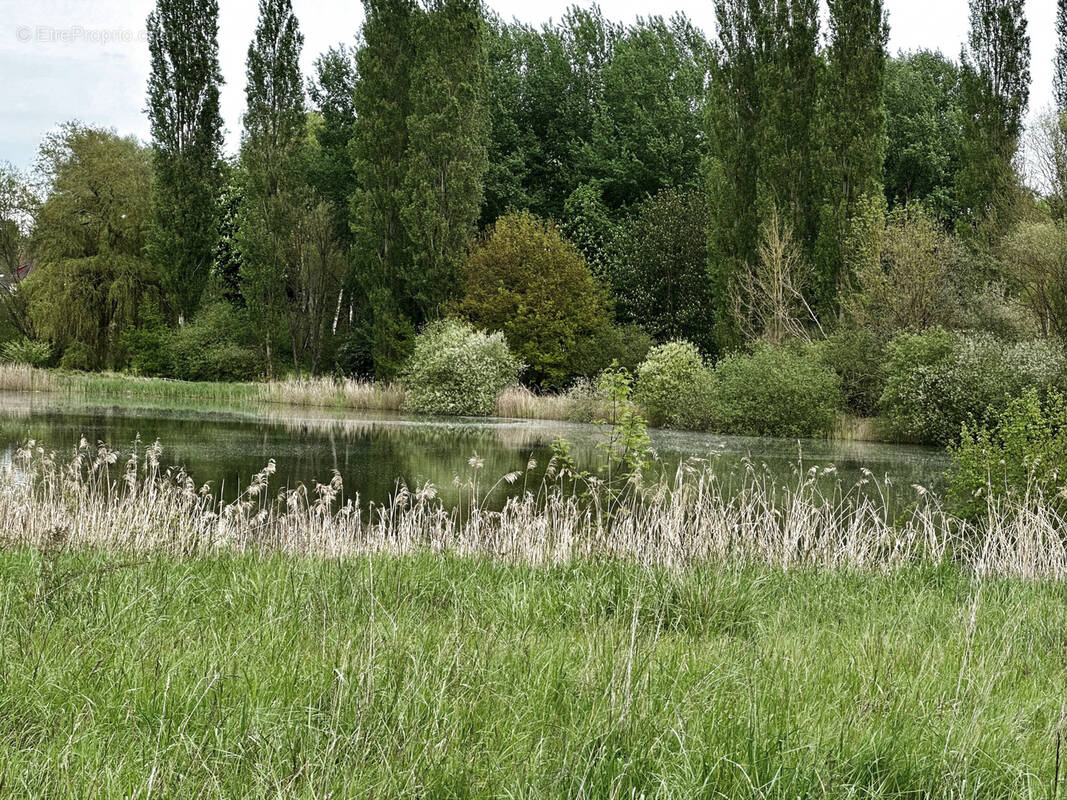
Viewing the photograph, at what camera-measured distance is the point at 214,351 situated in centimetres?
3434

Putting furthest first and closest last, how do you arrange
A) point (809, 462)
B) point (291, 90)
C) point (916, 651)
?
point (291, 90)
point (809, 462)
point (916, 651)

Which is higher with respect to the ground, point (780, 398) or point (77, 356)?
point (77, 356)

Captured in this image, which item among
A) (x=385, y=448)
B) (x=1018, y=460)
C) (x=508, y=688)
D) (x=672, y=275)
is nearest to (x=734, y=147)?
(x=672, y=275)

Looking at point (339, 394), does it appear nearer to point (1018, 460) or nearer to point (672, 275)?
point (672, 275)

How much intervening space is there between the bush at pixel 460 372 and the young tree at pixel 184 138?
12.0 metres

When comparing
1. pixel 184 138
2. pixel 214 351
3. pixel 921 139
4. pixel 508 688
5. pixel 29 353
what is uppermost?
pixel 921 139

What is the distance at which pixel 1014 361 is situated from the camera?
18453 mm

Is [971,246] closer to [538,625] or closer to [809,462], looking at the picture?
[809,462]

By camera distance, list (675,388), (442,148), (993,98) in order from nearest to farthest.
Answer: (675,388) < (993,98) < (442,148)

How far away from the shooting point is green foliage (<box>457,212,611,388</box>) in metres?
29.6

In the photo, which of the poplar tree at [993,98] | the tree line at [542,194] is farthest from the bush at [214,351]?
the poplar tree at [993,98]

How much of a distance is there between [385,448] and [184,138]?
23.4 metres

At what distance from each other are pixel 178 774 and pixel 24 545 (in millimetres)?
4508

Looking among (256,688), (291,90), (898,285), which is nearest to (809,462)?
(898,285)
